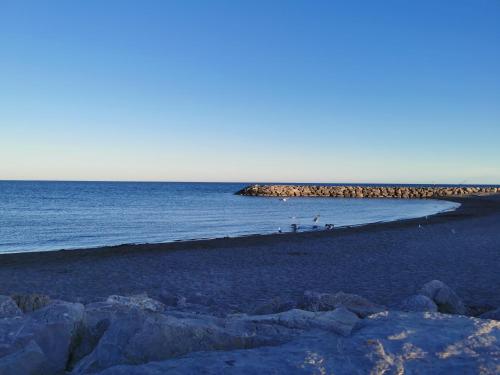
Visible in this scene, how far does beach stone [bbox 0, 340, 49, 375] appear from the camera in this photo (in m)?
3.35

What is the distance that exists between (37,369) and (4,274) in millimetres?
12323

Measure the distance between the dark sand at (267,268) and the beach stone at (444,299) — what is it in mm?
2719

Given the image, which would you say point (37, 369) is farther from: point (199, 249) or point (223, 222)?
point (223, 222)

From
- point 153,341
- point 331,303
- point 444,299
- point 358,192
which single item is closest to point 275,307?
point 331,303

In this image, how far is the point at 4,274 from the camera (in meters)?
14.3

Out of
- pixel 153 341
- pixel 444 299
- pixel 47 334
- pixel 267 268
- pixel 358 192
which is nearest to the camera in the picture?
pixel 153 341

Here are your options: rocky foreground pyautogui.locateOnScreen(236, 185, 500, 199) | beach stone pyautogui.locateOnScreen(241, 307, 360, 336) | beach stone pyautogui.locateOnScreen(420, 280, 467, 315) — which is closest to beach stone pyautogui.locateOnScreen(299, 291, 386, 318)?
beach stone pyautogui.locateOnScreen(420, 280, 467, 315)

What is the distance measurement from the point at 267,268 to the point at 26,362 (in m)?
12.0

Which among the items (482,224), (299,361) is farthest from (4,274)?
(482,224)

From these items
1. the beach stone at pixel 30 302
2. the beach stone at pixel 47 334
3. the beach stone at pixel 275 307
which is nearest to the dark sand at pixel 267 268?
the beach stone at pixel 30 302

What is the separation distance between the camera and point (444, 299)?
25.0ft

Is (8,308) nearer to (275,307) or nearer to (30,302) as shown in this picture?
(30,302)

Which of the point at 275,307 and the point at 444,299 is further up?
the point at 275,307

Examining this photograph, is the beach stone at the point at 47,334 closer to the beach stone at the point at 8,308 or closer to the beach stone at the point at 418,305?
the beach stone at the point at 8,308
